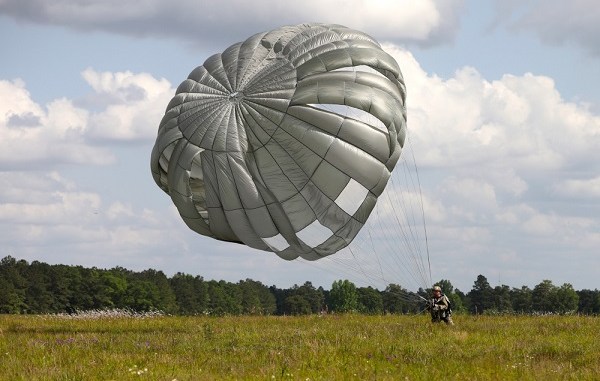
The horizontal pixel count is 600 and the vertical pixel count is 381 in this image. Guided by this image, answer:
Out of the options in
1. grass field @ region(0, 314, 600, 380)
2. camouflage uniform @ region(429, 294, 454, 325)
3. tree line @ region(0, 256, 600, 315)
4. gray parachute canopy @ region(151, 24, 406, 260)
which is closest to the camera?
grass field @ region(0, 314, 600, 380)

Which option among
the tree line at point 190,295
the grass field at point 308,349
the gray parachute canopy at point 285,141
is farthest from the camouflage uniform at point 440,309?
the tree line at point 190,295

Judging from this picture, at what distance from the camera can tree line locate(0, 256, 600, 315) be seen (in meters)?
110

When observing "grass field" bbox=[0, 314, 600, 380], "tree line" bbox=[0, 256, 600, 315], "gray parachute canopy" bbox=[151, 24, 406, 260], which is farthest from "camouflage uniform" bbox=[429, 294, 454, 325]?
"tree line" bbox=[0, 256, 600, 315]

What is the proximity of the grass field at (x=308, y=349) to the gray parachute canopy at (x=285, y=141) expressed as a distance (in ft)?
8.66

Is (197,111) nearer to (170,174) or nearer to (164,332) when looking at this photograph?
(170,174)

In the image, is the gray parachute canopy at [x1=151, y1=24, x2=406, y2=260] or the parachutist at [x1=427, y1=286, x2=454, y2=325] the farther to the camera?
the parachutist at [x1=427, y1=286, x2=454, y2=325]

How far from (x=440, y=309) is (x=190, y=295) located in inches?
4939

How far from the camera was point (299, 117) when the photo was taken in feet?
73.3

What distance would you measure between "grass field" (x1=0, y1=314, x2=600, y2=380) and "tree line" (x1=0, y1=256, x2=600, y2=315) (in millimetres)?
59354

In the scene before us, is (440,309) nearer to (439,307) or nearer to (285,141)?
(439,307)

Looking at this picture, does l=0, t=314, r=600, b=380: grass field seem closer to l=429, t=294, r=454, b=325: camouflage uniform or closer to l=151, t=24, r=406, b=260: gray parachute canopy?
l=429, t=294, r=454, b=325: camouflage uniform

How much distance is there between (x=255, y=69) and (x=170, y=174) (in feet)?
10.7

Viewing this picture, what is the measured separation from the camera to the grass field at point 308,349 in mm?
14828

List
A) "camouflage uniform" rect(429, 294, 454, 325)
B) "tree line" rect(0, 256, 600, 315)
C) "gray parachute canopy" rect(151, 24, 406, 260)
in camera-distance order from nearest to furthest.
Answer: "gray parachute canopy" rect(151, 24, 406, 260)
"camouflage uniform" rect(429, 294, 454, 325)
"tree line" rect(0, 256, 600, 315)
